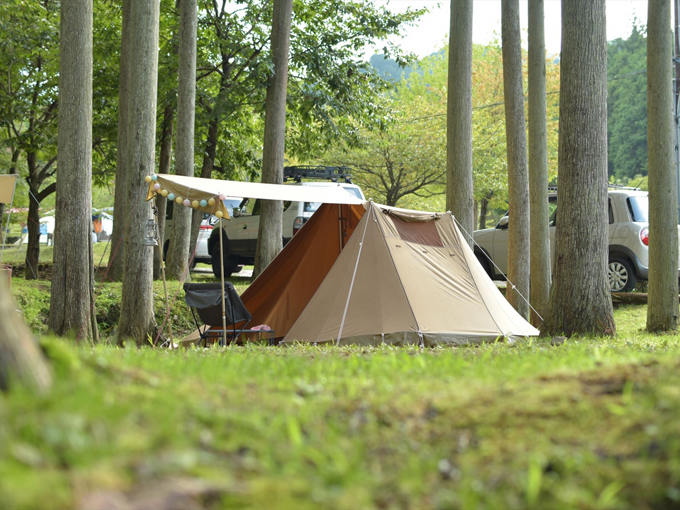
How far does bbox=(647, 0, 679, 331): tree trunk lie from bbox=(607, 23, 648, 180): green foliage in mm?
39895

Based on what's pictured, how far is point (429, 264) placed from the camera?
986cm

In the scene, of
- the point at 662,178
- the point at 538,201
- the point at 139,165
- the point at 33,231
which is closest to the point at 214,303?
the point at 139,165

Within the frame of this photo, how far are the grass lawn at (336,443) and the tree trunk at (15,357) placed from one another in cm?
6

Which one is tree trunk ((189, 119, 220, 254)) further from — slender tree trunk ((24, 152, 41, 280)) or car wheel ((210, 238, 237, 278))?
slender tree trunk ((24, 152, 41, 280))

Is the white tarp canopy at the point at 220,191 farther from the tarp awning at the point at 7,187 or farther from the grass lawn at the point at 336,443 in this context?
the grass lawn at the point at 336,443

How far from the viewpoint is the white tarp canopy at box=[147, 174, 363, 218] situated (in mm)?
9023

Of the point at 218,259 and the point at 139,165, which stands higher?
the point at 139,165

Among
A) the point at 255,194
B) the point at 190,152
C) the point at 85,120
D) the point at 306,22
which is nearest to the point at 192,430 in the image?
the point at 255,194

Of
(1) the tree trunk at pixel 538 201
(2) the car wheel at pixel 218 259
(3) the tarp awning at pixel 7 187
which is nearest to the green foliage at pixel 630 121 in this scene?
(2) the car wheel at pixel 218 259

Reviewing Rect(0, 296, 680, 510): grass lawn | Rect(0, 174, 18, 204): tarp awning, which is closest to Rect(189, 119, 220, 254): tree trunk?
Rect(0, 174, 18, 204): tarp awning

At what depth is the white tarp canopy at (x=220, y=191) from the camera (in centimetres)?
902

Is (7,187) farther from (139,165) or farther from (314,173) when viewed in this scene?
(314,173)

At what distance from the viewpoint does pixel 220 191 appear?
9070mm

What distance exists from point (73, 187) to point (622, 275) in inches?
389
